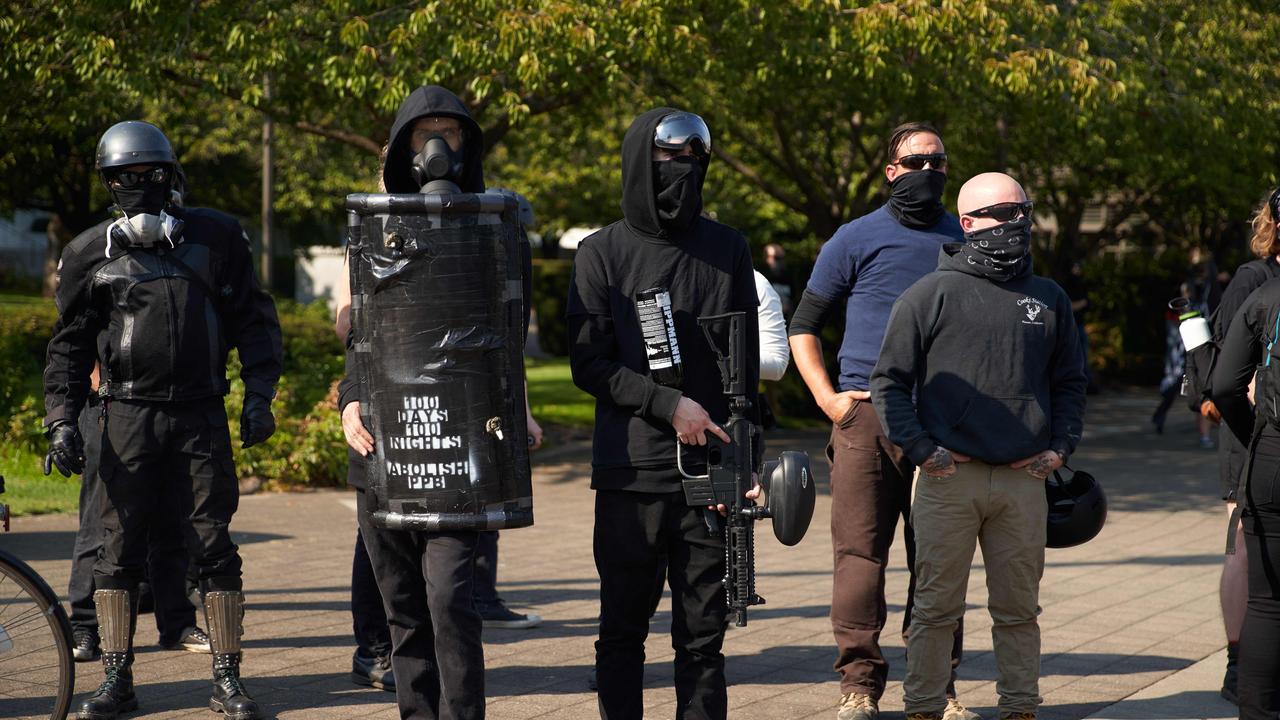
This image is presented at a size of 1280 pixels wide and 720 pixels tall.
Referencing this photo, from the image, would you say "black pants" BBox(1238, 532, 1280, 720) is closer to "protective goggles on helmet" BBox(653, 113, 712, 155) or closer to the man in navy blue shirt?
the man in navy blue shirt

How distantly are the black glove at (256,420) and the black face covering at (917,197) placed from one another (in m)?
2.37

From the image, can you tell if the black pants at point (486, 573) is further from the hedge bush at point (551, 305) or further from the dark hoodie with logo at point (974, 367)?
the hedge bush at point (551, 305)

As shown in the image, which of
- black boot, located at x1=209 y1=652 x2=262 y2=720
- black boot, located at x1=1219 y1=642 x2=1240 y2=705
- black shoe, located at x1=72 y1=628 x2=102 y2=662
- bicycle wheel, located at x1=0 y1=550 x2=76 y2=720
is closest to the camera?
bicycle wheel, located at x1=0 y1=550 x2=76 y2=720

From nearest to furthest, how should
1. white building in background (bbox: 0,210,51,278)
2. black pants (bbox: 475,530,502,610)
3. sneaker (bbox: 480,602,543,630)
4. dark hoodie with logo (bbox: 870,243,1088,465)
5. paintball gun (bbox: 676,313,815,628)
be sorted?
paintball gun (bbox: 676,313,815,628)
dark hoodie with logo (bbox: 870,243,1088,465)
black pants (bbox: 475,530,502,610)
sneaker (bbox: 480,602,543,630)
white building in background (bbox: 0,210,51,278)

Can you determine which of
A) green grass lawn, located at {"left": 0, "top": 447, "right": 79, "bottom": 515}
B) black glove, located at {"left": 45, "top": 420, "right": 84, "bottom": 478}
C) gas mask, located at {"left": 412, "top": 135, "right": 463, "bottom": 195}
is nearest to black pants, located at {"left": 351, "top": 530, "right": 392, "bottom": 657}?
black glove, located at {"left": 45, "top": 420, "right": 84, "bottom": 478}

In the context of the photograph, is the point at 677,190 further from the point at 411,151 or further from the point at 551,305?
the point at 551,305

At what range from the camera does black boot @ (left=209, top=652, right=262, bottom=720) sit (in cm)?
492

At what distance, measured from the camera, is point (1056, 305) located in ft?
15.4

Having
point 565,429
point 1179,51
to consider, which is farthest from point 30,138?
point 1179,51

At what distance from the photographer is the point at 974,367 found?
15.0 feet

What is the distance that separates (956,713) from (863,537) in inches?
28.0

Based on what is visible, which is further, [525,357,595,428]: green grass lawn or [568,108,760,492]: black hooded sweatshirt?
[525,357,595,428]: green grass lawn

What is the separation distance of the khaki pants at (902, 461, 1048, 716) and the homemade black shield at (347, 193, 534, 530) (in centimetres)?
151

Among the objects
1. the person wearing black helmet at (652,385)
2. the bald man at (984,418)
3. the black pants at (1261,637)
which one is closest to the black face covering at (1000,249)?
the bald man at (984,418)
